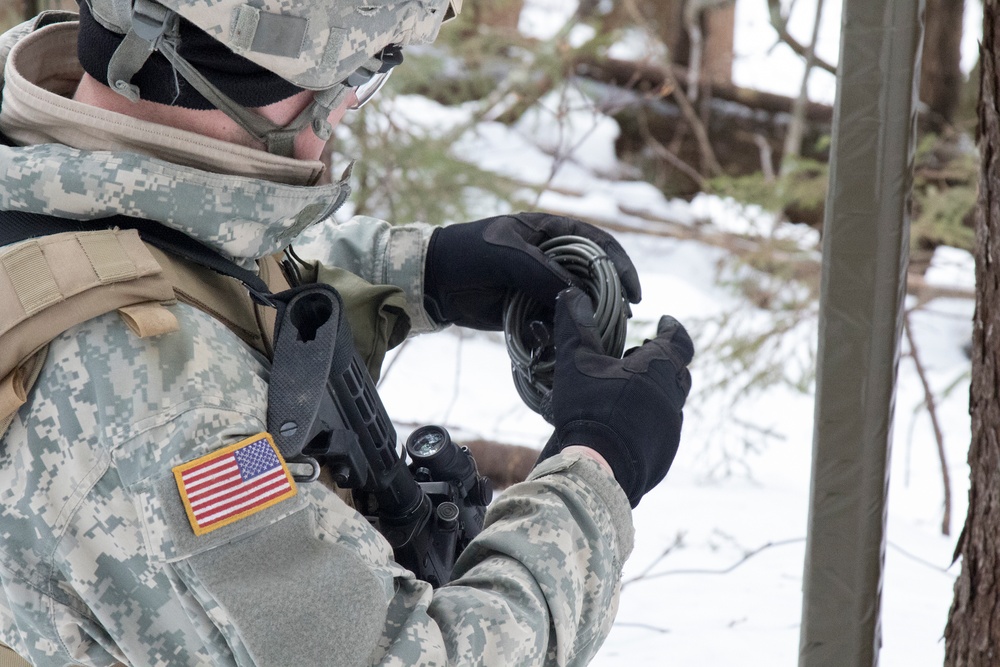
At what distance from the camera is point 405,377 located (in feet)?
19.1

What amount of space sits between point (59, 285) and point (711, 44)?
375 inches

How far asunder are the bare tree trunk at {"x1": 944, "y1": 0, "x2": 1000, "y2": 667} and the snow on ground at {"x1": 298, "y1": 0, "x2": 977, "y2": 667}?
810 mm

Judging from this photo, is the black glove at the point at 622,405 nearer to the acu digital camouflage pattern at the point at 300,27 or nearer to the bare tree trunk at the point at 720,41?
the acu digital camouflage pattern at the point at 300,27

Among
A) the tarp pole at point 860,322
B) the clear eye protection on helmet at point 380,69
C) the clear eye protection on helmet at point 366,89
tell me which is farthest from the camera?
the tarp pole at point 860,322

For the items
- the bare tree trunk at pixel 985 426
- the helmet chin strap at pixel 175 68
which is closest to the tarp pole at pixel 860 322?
the bare tree trunk at pixel 985 426

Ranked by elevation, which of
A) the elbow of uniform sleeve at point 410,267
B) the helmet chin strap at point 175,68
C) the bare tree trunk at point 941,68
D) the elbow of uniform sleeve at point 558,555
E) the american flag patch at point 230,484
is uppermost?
the bare tree trunk at point 941,68

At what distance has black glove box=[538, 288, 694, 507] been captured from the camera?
4.85ft

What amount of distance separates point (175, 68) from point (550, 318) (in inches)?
34.4

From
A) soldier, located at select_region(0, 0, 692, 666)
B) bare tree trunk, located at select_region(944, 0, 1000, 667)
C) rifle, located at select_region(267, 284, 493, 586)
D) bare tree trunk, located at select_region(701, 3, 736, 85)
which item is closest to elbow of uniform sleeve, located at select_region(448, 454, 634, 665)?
soldier, located at select_region(0, 0, 692, 666)

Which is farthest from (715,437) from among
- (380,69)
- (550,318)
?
(380,69)

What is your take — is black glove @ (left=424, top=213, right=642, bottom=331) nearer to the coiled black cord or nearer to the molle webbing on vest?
the coiled black cord

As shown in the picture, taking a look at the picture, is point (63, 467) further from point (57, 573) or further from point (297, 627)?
point (297, 627)

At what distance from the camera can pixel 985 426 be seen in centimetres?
182

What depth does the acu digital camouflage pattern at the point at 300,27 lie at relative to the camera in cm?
123
